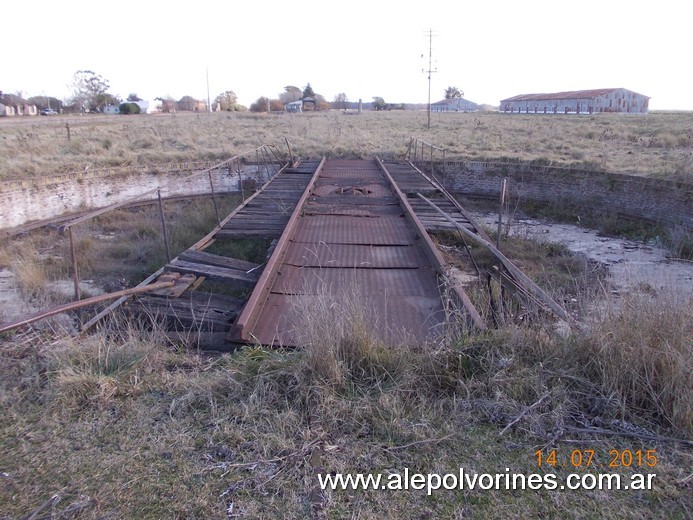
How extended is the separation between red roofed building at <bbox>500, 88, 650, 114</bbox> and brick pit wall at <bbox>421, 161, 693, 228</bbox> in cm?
6296

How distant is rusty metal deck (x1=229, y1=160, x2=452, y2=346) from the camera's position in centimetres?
428

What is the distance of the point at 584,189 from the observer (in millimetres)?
13172

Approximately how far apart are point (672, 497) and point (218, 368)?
2719mm

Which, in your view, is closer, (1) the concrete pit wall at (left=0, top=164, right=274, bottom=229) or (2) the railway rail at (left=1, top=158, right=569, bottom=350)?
(2) the railway rail at (left=1, top=158, right=569, bottom=350)

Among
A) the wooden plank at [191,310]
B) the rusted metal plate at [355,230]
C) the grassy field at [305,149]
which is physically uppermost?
the grassy field at [305,149]

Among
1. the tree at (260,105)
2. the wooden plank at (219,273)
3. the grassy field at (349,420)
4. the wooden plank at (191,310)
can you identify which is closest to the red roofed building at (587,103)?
the tree at (260,105)

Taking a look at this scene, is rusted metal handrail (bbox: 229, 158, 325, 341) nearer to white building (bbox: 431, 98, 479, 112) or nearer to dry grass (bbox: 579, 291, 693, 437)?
dry grass (bbox: 579, 291, 693, 437)

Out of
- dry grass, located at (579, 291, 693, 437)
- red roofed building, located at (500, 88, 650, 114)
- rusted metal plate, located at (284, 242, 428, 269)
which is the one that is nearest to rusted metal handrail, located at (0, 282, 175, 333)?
rusted metal plate, located at (284, 242, 428, 269)

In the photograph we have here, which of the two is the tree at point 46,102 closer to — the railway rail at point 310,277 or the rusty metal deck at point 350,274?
the railway rail at point 310,277

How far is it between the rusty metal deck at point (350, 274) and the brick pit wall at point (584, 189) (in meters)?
6.10

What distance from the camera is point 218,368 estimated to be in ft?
11.5

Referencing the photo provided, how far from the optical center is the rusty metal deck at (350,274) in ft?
14.0

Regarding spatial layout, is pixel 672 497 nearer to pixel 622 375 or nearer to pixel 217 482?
pixel 622 375

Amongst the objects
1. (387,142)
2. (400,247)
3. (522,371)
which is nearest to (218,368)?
(522,371)
